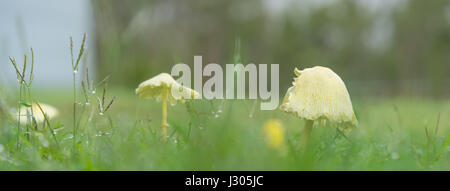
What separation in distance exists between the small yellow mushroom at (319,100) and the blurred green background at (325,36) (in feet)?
62.1

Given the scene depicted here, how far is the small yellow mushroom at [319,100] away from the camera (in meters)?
1.66

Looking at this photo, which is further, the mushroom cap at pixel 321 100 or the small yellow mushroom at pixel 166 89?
the small yellow mushroom at pixel 166 89

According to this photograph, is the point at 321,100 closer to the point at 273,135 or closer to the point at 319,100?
the point at 319,100

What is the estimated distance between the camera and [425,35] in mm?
23766

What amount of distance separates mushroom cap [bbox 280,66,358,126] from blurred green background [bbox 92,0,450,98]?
18932mm

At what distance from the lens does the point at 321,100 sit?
5.52 ft

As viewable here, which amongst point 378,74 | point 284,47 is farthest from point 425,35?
point 284,47

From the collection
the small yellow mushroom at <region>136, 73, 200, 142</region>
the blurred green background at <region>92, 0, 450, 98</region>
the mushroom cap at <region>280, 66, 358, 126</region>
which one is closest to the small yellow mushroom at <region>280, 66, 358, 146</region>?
the mushroom cap at <region>280, 66, 358, 126</region>

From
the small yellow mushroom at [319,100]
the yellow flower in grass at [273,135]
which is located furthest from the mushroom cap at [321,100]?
the yellow flower in grass at [273,135]

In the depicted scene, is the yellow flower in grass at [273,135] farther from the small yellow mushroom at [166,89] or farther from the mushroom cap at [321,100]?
the small yellow mushroom at [166,89]

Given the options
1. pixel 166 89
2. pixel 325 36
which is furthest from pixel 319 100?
pixel 325 36

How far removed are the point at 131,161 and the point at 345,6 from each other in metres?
29.0

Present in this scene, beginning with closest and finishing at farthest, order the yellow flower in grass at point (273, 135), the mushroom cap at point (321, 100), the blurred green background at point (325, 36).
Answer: the yellow flower in grass at point (273, 135)
the mushroom cap at point (321, 100)
the blurred green background at point (325, 36)
